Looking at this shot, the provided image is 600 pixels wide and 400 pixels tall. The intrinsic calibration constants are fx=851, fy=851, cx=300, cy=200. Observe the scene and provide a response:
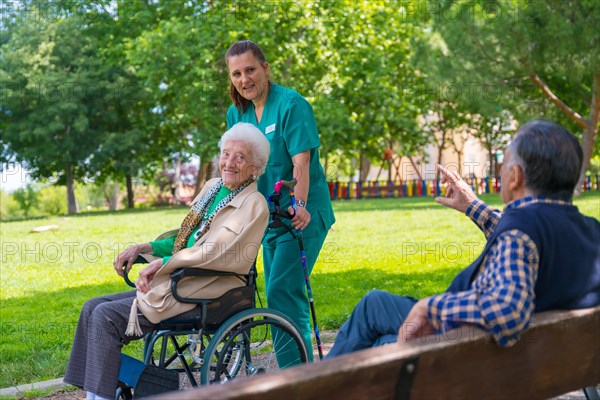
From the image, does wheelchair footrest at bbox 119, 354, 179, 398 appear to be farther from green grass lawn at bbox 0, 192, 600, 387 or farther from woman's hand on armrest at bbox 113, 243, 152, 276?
green grass lawn at bbox 0, 192, 600, 387

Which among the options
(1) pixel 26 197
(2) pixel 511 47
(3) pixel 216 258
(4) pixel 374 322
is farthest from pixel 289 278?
(1) pixel 26 197

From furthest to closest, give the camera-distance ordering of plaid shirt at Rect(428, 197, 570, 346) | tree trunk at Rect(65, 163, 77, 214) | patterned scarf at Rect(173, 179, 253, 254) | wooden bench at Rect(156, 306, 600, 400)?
1. tree trunk at Rect(65, 163, 77, 214)
2. patterned scarf at Rect(173, 179, 253, 254)
3. plaid shirt at Rect(428, 197, 570, 346)
4. wooden bench at Rect(156, 306, 600, 400)

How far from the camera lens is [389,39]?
33469mm

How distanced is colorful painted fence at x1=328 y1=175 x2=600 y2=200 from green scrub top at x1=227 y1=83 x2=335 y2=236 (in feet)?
110

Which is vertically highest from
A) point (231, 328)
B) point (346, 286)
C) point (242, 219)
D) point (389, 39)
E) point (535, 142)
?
point (389, 39)

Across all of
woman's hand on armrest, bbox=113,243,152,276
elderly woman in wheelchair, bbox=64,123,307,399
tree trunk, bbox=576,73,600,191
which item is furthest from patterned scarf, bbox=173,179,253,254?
tree trunk, bbox=576,73,600,191

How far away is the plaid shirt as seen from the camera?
2.28 metres

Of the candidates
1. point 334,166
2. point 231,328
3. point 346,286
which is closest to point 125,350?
point 231,328

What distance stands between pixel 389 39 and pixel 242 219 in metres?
30.6

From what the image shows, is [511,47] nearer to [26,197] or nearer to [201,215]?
[201,215]

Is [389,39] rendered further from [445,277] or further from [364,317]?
[364,317]

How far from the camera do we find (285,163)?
14.5ft

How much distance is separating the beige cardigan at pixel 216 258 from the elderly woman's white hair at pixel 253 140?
0.18 metres

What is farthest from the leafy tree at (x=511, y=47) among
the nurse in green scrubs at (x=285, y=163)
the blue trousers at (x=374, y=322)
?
the blue trousers at (x=374, y=322)
